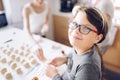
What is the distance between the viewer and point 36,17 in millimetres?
1704

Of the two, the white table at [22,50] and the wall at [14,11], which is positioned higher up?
the wall at [14,11]

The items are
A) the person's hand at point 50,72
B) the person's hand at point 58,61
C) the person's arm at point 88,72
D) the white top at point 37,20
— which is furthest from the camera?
the white top at point 37,20

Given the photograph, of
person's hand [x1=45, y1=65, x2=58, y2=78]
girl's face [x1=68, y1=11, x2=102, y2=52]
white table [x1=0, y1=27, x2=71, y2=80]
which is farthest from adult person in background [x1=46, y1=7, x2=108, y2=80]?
Result: white table [x1=0, y1=27, x2=71, y2=80]

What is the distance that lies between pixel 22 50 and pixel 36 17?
574mm

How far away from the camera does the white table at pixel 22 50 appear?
39.7 inches

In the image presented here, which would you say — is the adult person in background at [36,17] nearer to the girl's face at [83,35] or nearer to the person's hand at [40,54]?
the person's hand at [40,54]

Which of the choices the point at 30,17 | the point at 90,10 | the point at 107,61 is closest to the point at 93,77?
the point at 90,10

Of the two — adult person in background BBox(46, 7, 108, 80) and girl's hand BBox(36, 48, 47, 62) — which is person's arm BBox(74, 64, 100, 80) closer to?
adult person in background BBox(46, 7, 108, 80)

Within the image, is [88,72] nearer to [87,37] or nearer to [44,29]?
[87,37]

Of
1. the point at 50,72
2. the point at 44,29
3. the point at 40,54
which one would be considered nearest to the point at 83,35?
the point at 50,72

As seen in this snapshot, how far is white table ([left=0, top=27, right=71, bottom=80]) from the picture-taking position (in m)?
1.01

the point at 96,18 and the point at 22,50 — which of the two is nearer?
the point at 96,18

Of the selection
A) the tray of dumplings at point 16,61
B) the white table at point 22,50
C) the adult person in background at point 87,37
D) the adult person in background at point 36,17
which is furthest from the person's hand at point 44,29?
the adult person in background at point 87,37

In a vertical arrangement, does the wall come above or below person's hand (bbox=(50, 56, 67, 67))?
above
